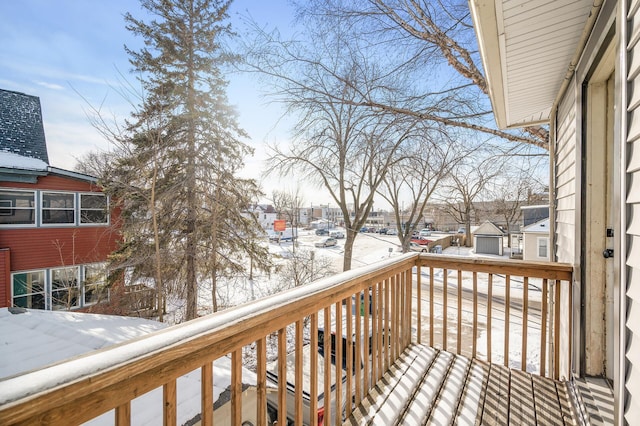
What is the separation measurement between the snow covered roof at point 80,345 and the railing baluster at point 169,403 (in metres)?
1.73

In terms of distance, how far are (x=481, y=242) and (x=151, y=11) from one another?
21625 mm

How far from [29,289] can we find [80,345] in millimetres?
6755

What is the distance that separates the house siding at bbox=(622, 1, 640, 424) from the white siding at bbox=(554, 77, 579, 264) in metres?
1.21

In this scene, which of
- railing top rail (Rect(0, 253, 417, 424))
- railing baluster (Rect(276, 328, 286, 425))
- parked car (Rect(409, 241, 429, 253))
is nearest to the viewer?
railing top rail (Rect(0, 253, 417, 424))

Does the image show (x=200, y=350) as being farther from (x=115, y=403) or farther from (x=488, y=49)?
(x=488, y=49)

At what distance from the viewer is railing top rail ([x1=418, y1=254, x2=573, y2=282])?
230cm

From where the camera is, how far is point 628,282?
43.9 inches

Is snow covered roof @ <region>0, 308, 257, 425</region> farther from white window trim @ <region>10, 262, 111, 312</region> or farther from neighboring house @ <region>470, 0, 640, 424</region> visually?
white window trim @ <region>10, 262, 111, 312</region>

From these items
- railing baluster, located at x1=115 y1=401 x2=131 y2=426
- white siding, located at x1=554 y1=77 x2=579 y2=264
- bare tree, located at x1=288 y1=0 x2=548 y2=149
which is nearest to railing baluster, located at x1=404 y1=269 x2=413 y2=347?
white siding, located at x1=554 y1=77 x2=579 y2=264

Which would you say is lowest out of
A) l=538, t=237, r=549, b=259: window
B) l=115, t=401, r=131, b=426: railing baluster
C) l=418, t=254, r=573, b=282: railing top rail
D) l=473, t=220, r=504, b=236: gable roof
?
l=538, t=237, r=549, b=259: window

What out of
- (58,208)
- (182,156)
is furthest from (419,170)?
(58,208)

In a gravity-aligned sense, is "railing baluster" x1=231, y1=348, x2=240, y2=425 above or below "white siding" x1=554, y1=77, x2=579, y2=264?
below

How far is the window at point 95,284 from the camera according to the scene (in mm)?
8828

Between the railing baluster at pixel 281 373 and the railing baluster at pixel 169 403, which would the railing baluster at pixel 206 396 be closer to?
the railing baluster at pixel 169 403
